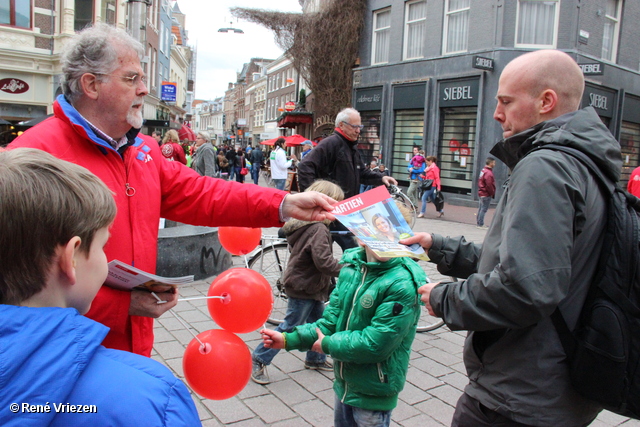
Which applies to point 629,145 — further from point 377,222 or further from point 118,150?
point 118,150

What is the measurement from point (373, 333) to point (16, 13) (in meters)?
25.3

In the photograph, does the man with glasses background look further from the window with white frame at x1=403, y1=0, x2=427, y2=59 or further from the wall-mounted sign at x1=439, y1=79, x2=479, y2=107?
the window with white frame at x1=403, y1=0, x2=427, y2=59

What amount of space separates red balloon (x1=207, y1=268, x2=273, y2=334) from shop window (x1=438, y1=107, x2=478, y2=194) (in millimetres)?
16040

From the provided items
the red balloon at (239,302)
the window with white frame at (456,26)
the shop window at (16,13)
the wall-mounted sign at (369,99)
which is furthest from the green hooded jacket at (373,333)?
the shop window at (16,13)

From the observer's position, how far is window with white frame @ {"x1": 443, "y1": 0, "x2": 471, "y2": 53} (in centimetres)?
1791

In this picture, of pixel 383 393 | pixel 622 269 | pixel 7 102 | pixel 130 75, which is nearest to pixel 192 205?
pixel 130 75

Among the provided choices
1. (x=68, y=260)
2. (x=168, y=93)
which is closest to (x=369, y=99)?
(x=168, y=93)

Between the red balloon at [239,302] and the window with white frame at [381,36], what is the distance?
20.4 m

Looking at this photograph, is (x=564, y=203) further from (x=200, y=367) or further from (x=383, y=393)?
(x=200, y=367)

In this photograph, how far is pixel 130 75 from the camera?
2047mm

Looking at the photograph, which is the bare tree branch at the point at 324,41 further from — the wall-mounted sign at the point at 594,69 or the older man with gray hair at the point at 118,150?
the older man with gray hair at the point at 118,150

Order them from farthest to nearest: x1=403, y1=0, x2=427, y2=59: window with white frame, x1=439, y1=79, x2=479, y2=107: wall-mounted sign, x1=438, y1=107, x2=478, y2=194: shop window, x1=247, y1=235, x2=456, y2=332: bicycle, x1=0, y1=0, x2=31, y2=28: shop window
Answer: x1=0, y1=0, x2=31, y2=28: shop window → x1=403, y1=0, x2=427, y2=59: window with white frame → x1=438, y1=107, x2=478, y2=194: shop window → x1=439, y1=79, x2=479, y2=107: wall-mounted sign → x1=247, y1=235, x2=456, y2=332: bicycle

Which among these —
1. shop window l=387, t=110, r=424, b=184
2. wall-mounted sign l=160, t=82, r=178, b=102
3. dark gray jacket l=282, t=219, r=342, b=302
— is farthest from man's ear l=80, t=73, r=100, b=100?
wall-mounted sign l=160, t=82, r=178, b=102

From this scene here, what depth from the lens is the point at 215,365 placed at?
2035 mm
